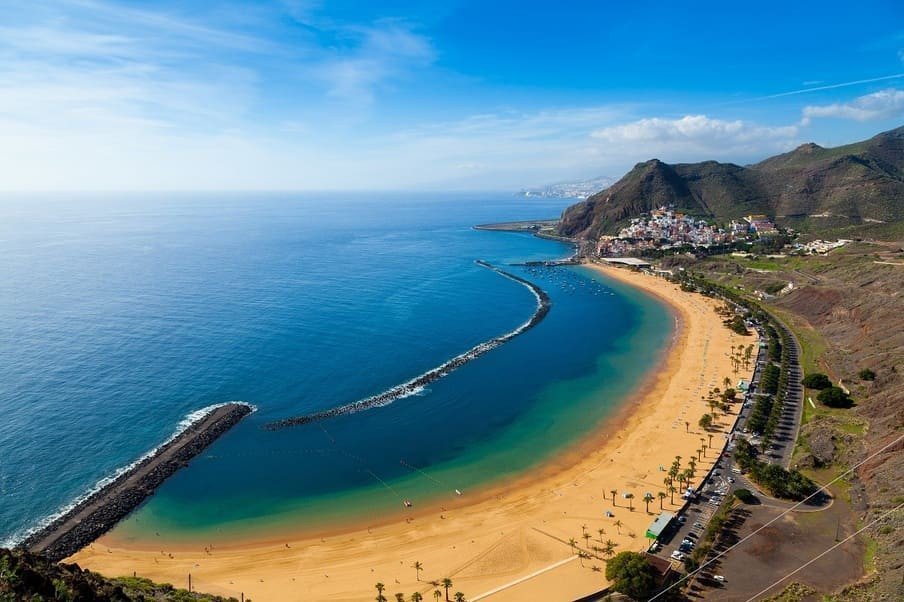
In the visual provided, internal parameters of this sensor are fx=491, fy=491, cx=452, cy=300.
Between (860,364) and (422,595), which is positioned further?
(860,364)

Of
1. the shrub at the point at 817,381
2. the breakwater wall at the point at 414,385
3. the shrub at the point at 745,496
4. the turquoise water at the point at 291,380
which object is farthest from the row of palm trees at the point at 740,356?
the breakwater wall at the point at 414,385

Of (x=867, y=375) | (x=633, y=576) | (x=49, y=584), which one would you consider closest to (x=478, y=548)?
(x=633, y=576)

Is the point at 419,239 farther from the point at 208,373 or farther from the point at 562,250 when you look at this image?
the point at 208,373

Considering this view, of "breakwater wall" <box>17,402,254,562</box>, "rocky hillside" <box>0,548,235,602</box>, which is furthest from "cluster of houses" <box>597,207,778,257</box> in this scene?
"rocky hillside" <box>0,548,235,602</box>

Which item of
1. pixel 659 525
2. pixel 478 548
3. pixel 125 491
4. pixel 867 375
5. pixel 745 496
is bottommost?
pixel 478 548

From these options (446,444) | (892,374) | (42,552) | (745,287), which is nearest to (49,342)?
(42,552)

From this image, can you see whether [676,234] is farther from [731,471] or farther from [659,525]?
[659,525]

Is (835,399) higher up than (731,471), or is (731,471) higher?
(835,399)
